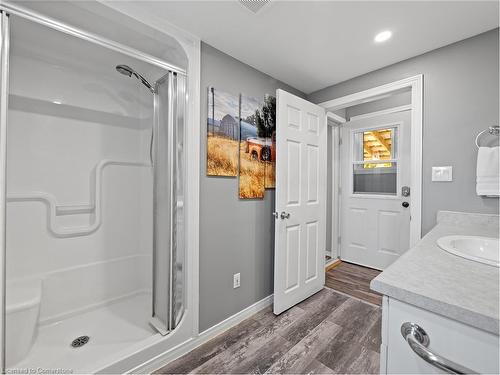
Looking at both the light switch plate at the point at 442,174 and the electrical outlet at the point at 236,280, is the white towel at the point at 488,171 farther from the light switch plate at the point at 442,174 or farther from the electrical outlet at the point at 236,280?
the electrical outlet at the point at 236,280

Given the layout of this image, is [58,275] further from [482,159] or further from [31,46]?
[482,159]

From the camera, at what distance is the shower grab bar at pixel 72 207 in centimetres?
175

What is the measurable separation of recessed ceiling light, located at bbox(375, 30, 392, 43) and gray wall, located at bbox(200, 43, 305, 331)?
0.93 metres

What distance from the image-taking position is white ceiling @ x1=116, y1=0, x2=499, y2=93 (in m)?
1.34

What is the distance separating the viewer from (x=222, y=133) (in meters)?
1.78

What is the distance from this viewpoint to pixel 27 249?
1.73 meters

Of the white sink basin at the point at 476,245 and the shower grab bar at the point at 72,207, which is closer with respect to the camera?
the white sink basin at the point at 476,245

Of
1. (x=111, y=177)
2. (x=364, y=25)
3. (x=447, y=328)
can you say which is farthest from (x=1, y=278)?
(x=364, y=25)

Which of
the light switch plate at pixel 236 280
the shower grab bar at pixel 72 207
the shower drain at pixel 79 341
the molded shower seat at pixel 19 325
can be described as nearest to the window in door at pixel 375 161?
the light switch plate at pixel 236 280

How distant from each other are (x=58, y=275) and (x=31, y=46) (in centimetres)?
185

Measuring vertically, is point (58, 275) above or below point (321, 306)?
above

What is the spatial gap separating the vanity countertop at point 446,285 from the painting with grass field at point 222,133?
1.31 metres

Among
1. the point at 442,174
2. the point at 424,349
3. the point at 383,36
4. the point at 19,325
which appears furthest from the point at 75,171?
the point at 442,174

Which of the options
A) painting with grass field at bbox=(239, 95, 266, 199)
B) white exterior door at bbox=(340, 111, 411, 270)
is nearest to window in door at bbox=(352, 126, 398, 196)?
white exterior door at bbox=(340, 111, 411, 270)
